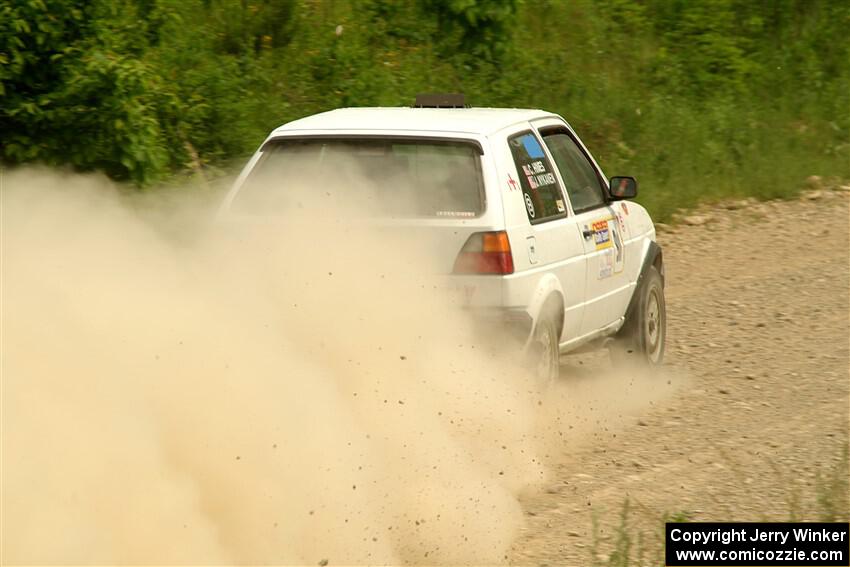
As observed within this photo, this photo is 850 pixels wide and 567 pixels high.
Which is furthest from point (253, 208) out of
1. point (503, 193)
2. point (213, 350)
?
point (213, 350)

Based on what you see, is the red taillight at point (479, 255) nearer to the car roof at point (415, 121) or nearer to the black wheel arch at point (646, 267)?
the car roof at point (415, 121)

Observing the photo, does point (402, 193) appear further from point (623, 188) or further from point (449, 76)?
point (449, 76)

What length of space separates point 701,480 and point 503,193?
1.73 metres

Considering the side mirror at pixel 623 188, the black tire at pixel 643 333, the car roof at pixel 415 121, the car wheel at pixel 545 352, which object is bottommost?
the black tire at pixel 643 333

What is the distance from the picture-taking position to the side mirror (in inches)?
322

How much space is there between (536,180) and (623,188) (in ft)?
3.52

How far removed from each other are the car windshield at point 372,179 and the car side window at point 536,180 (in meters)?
0.43

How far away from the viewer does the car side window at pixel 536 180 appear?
7.14 m

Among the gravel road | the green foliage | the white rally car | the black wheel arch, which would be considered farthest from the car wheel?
the green foliage

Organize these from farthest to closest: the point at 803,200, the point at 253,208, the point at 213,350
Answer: the point at 803,200, the point at 253,208, the point at 213,350

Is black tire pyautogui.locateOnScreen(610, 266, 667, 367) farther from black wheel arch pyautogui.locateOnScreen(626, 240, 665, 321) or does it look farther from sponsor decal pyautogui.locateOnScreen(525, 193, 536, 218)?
sponsor decal pyautogui.locateOnScreen(525, 193, 536, 218)

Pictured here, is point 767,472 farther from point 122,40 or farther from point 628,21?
point 628,21

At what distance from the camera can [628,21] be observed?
20.0 m

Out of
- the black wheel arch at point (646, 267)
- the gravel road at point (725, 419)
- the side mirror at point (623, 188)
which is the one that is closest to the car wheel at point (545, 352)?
the gravel road at point (725, 419)
